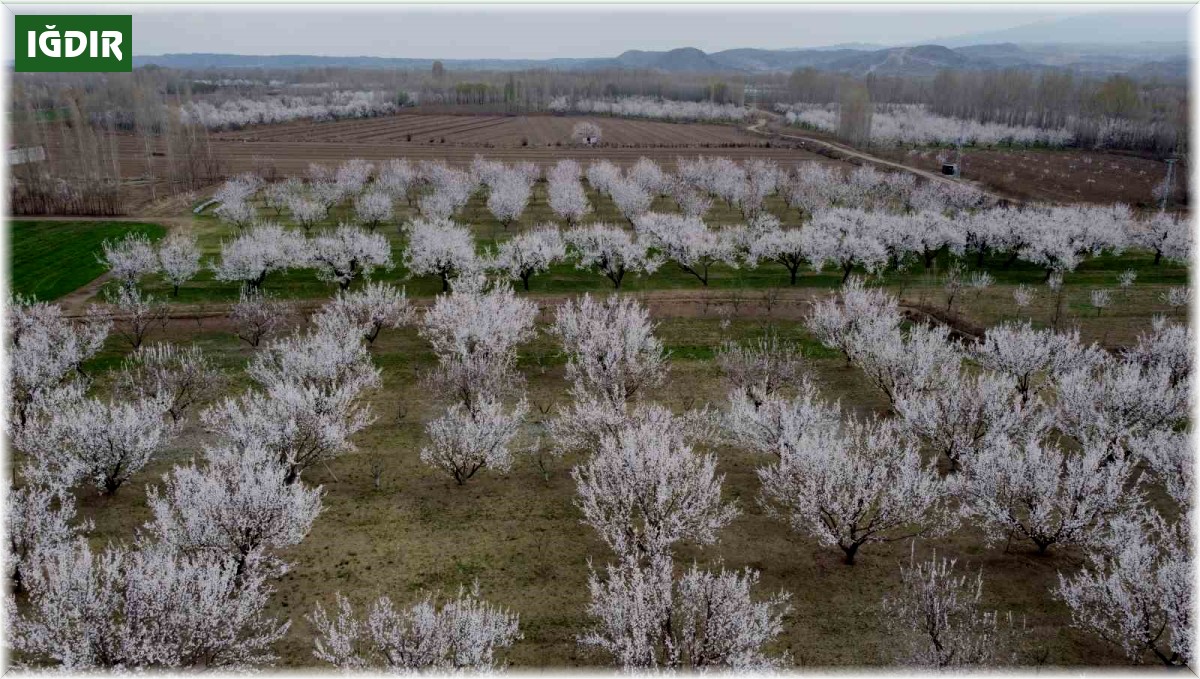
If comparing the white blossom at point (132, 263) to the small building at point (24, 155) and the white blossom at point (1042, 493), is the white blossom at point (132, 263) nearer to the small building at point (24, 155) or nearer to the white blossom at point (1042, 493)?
the small building at point (24, 155)

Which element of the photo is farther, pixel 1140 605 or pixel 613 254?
pixel 613 254

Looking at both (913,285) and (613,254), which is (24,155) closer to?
(613,254)

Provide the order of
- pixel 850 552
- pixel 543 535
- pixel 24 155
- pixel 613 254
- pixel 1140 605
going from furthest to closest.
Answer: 1. pixel 24 155
2. pixel 613 254
3. pixel 543 535
4. pixel 850 552
5. pixel 1140 605

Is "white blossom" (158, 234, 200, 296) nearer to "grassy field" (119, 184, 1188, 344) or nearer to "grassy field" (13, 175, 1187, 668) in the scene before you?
"grassy field" (119, 184, 1188, 344)

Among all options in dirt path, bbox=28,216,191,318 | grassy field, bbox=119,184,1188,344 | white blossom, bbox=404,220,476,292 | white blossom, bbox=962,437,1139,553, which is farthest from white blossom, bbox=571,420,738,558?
dirt path, bbox=28,216,191,318

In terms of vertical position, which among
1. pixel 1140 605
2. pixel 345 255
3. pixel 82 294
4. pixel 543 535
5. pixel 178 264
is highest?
pixel 345 255

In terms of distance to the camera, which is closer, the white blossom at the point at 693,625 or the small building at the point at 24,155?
the white blossom at the point at 693,625

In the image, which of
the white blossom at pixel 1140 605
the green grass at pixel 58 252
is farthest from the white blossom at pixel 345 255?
the white blossom at pixel 1140 605

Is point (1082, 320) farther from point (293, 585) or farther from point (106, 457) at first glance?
point (106, 457)

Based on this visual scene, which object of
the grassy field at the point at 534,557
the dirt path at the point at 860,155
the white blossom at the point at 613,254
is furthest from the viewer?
the dirt path at the point at 860,155

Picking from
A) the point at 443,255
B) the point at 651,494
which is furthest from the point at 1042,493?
the point at 443,255
